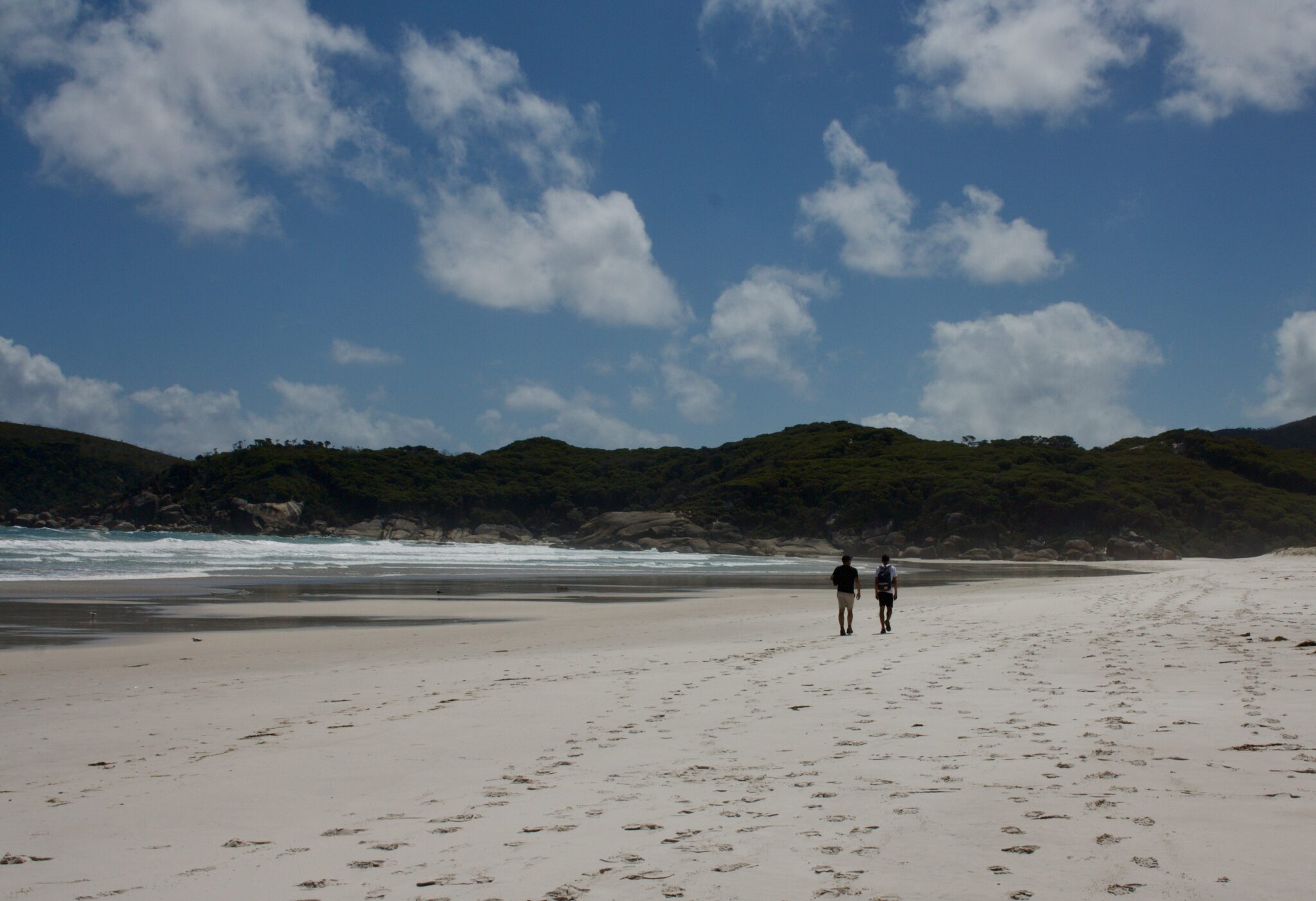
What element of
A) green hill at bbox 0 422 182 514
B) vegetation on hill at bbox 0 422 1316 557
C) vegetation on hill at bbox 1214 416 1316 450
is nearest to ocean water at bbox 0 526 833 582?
vegetation on hill at bbox 0 422 1316 557

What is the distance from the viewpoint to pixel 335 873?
4.25m

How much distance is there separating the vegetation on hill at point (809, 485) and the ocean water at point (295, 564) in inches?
1441

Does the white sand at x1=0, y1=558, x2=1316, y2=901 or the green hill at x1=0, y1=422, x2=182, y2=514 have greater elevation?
the green hill at x1=0, y1=422, x2=182, y2=514

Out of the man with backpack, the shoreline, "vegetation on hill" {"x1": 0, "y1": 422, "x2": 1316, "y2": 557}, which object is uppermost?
"vegetation on hill" {"x1": 0, "y1": 422, "x2": 1316, "y2": 557}

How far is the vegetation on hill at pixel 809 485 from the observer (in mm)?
93062

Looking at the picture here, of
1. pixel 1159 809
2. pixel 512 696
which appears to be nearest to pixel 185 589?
pixel 512 696

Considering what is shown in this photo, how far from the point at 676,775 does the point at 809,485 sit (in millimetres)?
106181

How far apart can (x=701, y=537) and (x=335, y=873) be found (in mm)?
95855

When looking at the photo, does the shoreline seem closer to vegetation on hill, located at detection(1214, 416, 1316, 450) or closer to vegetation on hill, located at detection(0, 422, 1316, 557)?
vegetation on hill, located at detection(0, 422, 1316, 557)

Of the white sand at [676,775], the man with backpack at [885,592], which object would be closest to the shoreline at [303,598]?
the white sand at [676,775]

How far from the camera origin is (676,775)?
5.95 m

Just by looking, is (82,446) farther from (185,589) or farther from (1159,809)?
(1159,809)

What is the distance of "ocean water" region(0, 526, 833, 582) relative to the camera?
35062 mm

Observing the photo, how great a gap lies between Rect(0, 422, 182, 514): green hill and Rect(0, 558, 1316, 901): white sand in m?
139
